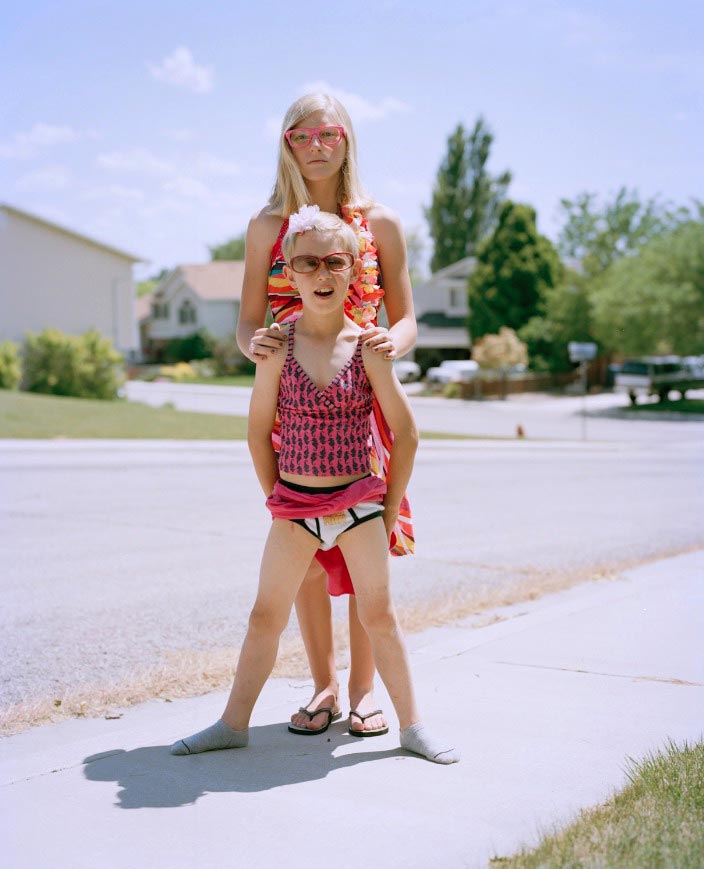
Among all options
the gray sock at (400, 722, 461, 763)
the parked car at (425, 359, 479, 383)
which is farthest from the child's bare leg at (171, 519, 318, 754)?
the parked car at (425, 359, 479, 383)

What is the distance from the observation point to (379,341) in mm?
3441

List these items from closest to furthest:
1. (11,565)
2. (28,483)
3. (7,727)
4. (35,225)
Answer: (7,727)
(11,565)
(28,483)
(35,225)

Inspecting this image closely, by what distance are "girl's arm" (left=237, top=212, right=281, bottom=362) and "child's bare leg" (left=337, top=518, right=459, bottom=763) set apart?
809 mm

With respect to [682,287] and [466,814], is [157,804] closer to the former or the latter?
[466,814]

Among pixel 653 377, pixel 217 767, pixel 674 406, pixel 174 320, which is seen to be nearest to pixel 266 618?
pixel 217 767

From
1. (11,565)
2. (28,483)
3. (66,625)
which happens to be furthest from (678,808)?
(28,483)

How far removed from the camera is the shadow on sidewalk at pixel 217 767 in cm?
317

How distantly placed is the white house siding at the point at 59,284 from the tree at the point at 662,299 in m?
19.8

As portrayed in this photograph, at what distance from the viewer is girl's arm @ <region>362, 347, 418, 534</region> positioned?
3.47m

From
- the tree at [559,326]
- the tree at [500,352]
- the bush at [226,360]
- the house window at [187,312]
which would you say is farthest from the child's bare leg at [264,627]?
the house window at [187,312]

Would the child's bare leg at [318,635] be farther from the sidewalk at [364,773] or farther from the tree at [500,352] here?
the tree at [500,352]

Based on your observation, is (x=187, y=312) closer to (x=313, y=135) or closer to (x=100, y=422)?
(x=100, y=422)

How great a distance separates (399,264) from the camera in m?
3.89

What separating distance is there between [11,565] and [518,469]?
11145 millimetres
